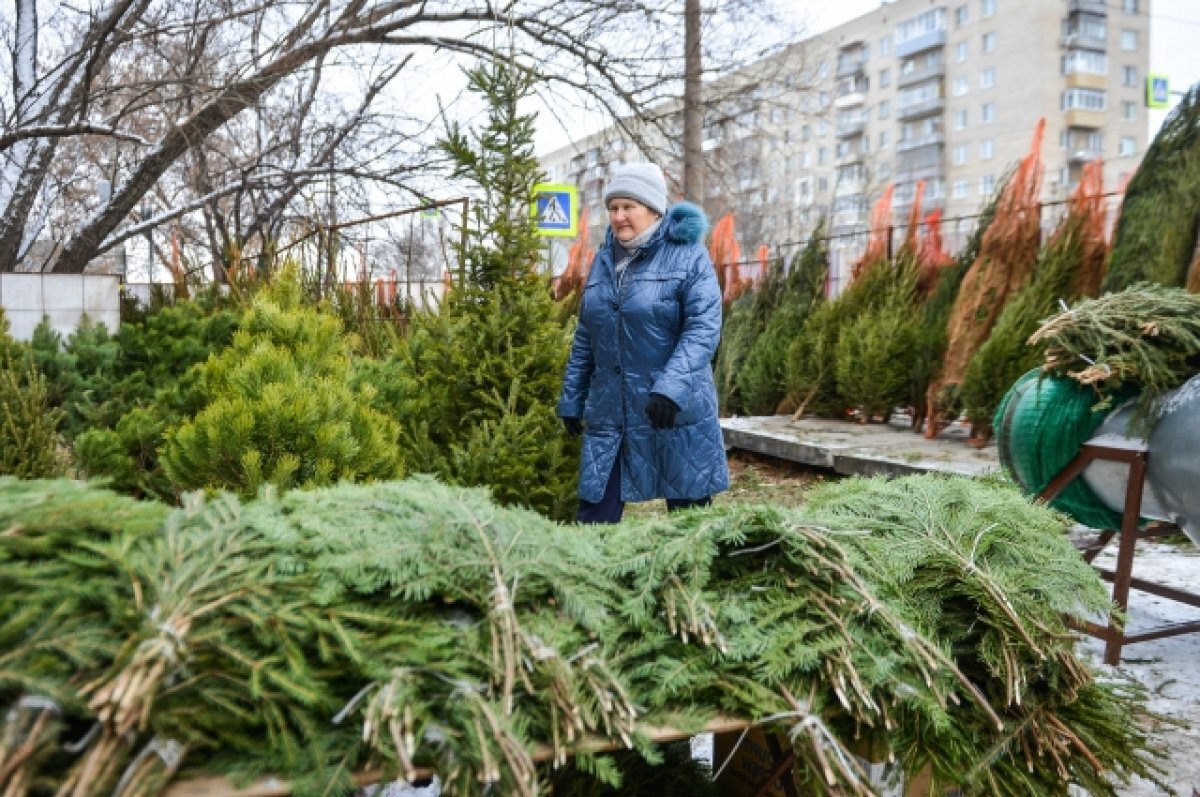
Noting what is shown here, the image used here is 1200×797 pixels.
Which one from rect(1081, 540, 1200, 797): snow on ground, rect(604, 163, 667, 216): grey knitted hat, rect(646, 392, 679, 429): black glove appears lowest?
rect(1081, 540, 1200, 797): snow on ground

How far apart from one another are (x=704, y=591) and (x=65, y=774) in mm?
1071

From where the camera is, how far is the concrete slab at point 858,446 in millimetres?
6941

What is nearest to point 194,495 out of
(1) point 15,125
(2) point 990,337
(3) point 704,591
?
(3) point 704,591

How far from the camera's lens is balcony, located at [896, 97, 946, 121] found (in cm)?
5319

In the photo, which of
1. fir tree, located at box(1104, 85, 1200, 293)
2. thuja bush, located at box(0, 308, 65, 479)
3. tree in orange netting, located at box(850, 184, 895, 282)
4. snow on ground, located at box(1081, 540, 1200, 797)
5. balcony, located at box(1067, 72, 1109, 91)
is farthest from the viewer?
balcony, located at box(1067, 72, 1109, 91)

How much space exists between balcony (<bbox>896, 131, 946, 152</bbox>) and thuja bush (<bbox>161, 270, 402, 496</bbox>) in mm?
54024

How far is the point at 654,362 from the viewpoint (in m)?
3.85

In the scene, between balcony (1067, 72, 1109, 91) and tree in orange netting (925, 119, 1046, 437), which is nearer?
tree in orange netting (925, 119, 1046, 437)

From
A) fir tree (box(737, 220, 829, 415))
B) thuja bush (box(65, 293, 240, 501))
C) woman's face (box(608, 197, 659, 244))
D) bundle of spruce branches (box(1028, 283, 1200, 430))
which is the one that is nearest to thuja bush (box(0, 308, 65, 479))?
thuja bush (box(65, 293, 240, 501))

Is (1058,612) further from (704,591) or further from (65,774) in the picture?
(65,774)

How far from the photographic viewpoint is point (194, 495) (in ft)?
5.69

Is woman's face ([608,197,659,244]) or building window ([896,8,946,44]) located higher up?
building window ([896,8,946,44])

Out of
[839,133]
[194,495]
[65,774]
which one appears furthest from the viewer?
[839,133]

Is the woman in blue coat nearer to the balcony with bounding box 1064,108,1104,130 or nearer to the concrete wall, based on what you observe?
the concrete wall
